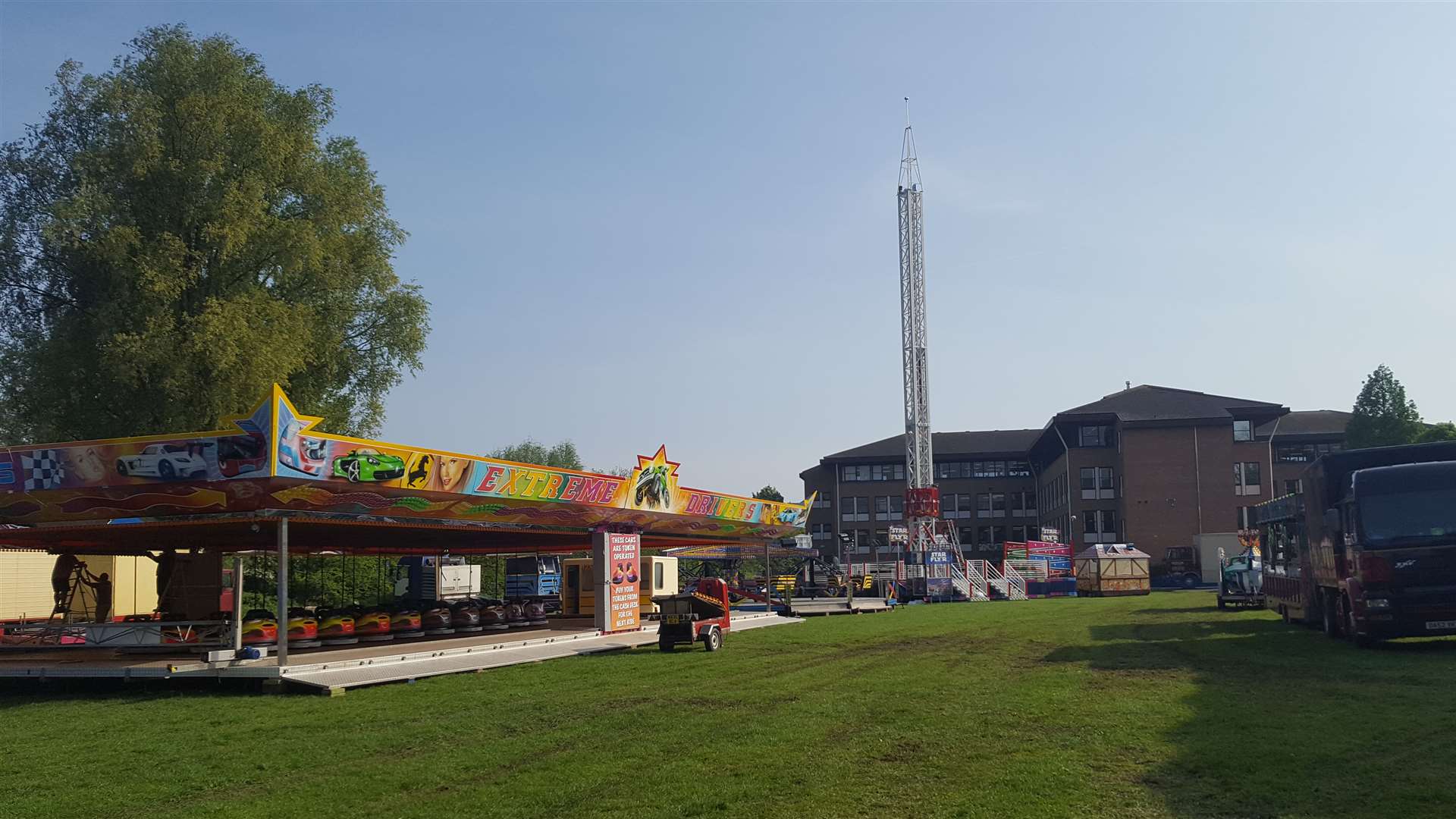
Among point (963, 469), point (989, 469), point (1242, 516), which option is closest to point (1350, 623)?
point (1242, 516)

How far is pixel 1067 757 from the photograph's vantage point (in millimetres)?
10633

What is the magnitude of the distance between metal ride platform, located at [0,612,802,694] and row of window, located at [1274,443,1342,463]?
241ft

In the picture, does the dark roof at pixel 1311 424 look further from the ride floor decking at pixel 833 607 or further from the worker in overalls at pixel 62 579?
the worker in overalls at pixel 62 579

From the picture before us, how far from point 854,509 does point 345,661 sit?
81.6 m

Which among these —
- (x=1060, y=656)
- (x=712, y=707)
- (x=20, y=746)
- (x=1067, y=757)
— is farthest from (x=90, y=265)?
(x=1067, y=757)

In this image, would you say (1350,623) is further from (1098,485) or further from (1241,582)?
(1098,485)

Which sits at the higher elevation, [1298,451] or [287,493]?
[1298,451]

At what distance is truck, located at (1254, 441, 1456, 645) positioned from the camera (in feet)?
62.3

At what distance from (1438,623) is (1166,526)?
199 ft

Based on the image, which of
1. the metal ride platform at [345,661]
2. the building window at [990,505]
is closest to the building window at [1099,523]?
the building window at [990,505]

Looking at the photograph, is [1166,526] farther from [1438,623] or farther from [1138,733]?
[1138,733]

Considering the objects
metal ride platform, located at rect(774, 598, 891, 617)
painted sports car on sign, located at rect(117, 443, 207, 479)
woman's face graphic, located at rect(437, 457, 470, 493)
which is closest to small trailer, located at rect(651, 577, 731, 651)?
woman's face graphic, located at rect(437, 457, 470, 493)

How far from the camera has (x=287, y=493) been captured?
60.5ft

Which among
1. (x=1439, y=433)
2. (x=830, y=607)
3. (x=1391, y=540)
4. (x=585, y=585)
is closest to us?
(x=1391, y=540)
